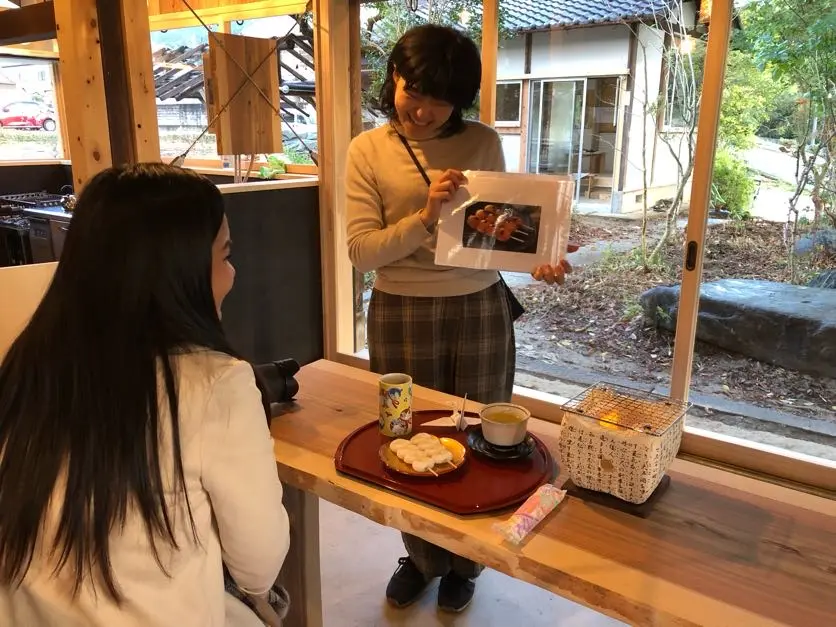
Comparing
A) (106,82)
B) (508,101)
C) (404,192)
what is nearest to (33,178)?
(106,82)

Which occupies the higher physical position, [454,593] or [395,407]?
[395,407]

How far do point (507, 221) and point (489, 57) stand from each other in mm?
1612

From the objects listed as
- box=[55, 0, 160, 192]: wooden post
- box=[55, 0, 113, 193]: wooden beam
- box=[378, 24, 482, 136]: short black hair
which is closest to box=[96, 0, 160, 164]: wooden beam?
box=[55, 0, 160, 192]: wooden post

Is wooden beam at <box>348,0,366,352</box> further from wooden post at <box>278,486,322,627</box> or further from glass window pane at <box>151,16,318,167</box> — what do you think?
wooden post at <box>278,486,322,627</box>

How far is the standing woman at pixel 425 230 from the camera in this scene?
60.9 inches

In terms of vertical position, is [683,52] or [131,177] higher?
[683,52]

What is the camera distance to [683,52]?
8.11 ft

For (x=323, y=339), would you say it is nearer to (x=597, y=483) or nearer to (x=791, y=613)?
(x=597, y=483)

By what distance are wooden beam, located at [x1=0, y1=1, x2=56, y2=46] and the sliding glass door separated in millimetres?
1853

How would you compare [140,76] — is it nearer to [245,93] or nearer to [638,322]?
[245,93]

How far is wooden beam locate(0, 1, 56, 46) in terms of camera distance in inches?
93.4

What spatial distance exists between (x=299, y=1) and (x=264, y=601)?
9.95ft

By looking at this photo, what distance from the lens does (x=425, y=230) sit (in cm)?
152

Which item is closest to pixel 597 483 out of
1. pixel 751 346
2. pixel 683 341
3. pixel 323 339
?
pixel 683 341
